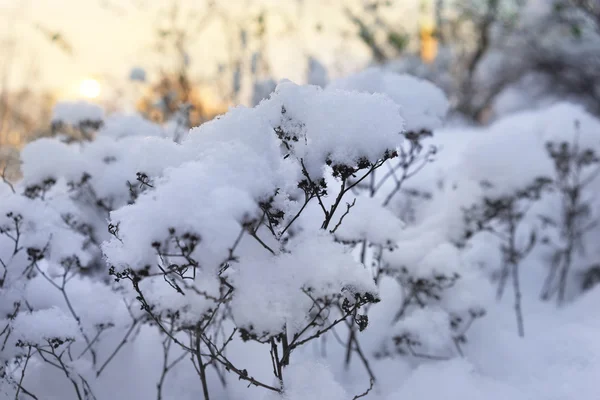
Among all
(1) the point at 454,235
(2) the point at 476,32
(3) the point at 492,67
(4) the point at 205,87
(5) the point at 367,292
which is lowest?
(5) the point at 367,292

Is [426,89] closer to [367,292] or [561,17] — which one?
[367,292]

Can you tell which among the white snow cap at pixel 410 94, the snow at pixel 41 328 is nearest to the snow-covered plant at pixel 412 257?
the white snow cap at pixel 410 94

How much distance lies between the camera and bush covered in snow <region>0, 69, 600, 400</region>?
4.60 ft

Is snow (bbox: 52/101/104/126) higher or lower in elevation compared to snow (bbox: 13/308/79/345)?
higher

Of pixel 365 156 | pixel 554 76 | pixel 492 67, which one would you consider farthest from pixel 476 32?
pixel 365 156

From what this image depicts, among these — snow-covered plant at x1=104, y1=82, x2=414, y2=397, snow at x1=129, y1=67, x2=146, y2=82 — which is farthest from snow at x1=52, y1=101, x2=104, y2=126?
snow-covered plant at x1=104, y1=82, x2=414, y2=397

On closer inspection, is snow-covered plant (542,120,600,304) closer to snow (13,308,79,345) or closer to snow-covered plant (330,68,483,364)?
snow-covered plant (330,68,483,364)

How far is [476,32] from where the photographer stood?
18.5 metres

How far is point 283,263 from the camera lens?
150 centimetres

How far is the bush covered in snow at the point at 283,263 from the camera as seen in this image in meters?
1.40

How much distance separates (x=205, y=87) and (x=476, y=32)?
1316cm

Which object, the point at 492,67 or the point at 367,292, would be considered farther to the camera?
the point at 492,67

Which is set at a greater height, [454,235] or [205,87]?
[205,87]

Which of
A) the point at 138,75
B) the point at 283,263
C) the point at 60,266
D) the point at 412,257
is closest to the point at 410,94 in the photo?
the point at 412,257
